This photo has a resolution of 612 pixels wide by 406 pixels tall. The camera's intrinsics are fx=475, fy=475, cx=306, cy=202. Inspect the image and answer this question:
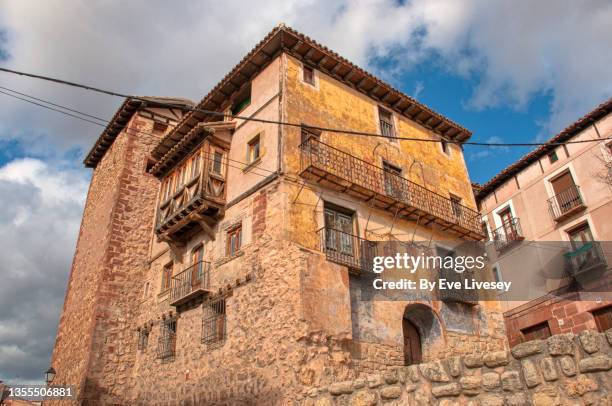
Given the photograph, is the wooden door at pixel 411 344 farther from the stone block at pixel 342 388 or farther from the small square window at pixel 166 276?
the small square window at pixel 166 276

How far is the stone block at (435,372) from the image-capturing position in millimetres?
6633

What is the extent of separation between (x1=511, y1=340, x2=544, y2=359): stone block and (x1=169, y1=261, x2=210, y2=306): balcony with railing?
29.8 ft

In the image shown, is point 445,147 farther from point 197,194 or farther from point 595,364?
point 595,364

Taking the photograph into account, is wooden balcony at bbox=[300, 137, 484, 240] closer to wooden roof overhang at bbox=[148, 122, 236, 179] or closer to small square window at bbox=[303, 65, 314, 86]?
small square window at bbox=[303, 65, 314, 86]

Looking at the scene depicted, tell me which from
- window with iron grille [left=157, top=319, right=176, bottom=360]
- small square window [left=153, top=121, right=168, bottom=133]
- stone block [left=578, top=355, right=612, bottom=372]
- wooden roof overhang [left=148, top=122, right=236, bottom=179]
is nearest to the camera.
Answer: stone block [left=578, top=355, right=612, bottom=372]

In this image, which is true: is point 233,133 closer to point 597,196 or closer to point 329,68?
point 329,68

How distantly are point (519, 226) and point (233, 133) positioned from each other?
15.3m

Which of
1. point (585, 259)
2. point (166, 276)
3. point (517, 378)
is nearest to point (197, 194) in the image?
point (166, 276)

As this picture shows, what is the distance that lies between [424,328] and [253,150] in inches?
290

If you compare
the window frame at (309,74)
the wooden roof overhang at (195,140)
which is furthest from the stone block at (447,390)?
the window frame at (309,74)

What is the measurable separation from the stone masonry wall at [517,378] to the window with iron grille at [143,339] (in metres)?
10.7

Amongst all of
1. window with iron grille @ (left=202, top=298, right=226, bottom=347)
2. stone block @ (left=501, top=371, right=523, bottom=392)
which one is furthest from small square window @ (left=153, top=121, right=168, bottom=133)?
stone block @ (left=501, top=371, right=523, bottom=392)

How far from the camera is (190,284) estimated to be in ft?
47.3

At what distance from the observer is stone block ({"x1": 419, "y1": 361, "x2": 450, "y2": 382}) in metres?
6.63
